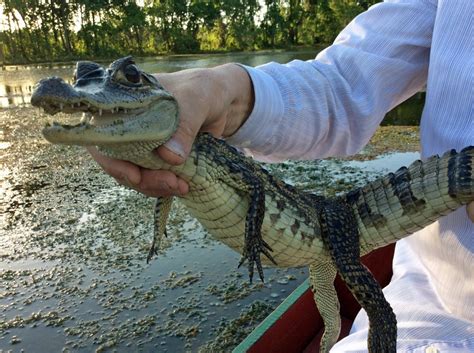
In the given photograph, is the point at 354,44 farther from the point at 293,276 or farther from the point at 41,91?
the point at 293,276

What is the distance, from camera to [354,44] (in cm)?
193

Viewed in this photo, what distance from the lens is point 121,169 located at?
1.50 m

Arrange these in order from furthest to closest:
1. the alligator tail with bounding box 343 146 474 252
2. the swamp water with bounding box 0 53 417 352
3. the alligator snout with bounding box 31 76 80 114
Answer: the swamp water with bounding box 0 53 417 352, the alligator tail with bounding box 343 146 474 252, the alligator snout with bounding box 31 76 80 114


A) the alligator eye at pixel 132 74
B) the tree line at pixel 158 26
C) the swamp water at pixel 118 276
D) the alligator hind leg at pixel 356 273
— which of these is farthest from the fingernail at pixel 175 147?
the tree line at pixel 158 26

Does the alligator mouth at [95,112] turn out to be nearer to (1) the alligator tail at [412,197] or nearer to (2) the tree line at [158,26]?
(1) the alligator tail at [412,197]

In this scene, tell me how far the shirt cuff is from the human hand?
0.07m

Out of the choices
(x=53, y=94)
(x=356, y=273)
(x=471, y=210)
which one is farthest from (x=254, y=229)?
(x=53, y=94)

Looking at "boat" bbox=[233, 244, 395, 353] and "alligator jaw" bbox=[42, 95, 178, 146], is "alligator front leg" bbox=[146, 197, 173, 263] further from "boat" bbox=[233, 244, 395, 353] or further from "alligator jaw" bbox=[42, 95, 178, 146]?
"boat" bbox=[233, 244, 395, 353]

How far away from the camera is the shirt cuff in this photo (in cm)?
178

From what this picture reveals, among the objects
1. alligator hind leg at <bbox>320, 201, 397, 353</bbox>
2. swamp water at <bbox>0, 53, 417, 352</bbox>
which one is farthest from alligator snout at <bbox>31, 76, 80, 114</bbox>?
swamp water at <bbox>0, 53, 417, 352</bbox>

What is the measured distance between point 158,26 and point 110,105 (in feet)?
135

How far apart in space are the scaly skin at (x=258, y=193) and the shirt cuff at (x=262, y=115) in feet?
0.32

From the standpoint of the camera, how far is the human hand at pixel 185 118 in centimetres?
150

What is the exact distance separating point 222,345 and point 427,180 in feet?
7.67
